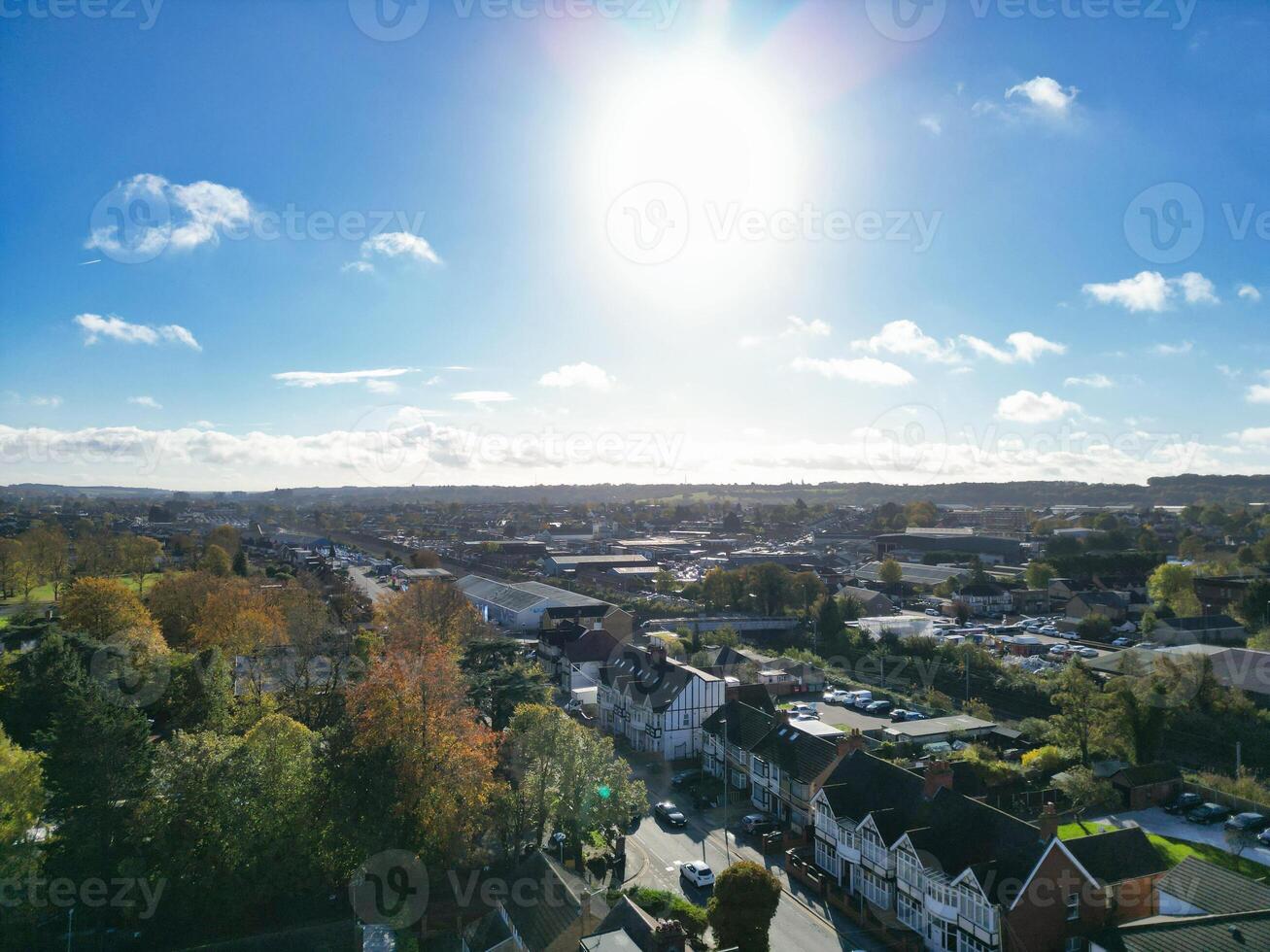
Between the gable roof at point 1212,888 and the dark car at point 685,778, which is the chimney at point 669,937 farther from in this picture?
the dark car at point 685,778

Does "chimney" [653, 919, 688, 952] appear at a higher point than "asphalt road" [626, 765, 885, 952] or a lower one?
higher

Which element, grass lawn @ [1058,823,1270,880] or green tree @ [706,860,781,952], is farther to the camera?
grass lawn @ [1058,823,1270,880]

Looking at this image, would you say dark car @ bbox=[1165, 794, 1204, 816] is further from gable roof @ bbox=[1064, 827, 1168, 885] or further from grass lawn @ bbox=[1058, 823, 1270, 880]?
gable roof @ bbox=[1064, 827, 1168, 885]

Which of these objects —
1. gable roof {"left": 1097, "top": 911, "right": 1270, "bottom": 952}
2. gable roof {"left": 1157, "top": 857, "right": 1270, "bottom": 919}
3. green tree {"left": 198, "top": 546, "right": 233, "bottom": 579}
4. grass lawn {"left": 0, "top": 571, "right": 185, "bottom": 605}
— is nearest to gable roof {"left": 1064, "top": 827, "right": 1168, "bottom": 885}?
gable roof {"left": 1157, "top": 857, "right": 1270, "bottom": 919}

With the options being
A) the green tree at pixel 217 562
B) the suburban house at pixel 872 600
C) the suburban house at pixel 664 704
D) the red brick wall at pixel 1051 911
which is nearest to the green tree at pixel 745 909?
the red brick wall at pixel 1051 911

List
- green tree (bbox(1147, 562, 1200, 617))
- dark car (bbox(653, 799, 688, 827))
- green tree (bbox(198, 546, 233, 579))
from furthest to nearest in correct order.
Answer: green tree (bbox(198, 546, 233, 579)) < green tree (bbox(1147, 562, 1200, 617)) < dark car (bbox(653, 799, 688, 827))

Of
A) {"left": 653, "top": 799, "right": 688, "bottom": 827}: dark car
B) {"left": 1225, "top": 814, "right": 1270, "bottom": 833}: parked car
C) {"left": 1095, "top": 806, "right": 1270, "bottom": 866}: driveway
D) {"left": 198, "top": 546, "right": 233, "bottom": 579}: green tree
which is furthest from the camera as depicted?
{"left": 198, "top": 546, "right": 233, "bottom": 579}: green tree

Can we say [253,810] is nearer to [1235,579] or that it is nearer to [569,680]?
[569,680]
